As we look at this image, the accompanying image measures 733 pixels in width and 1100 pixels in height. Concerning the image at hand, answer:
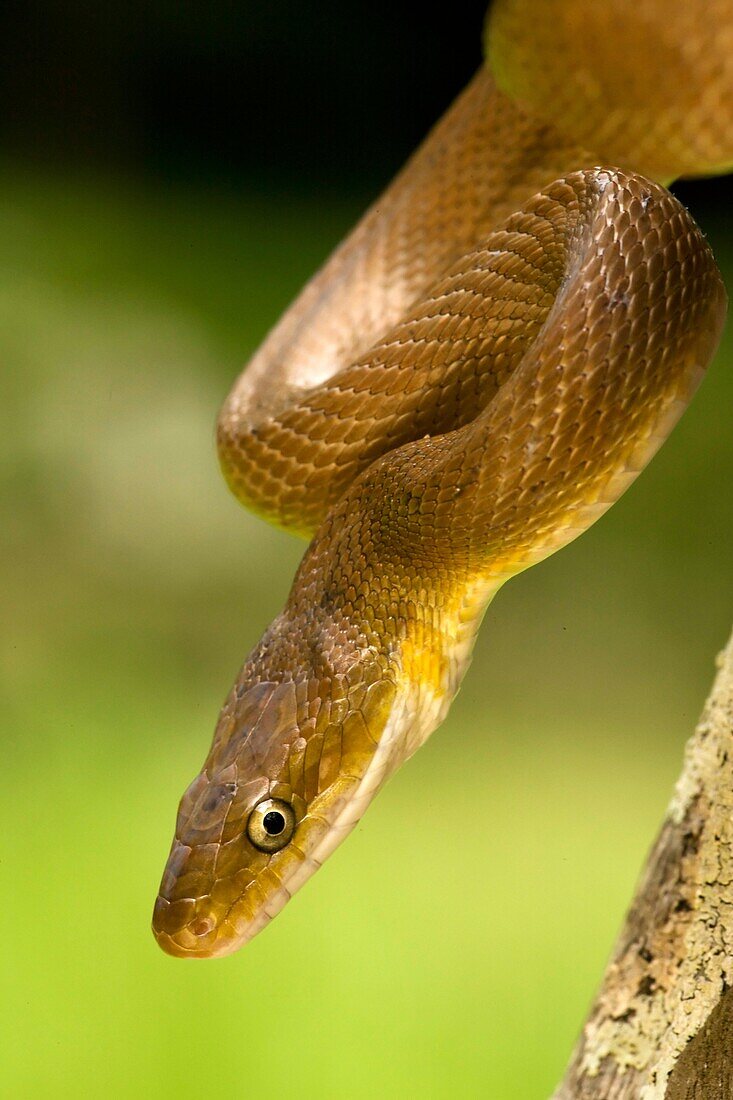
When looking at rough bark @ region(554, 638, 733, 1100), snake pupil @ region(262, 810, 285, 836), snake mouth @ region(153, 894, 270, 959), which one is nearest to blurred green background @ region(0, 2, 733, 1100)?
rough bark @ region(554, 638, 733, 1100)

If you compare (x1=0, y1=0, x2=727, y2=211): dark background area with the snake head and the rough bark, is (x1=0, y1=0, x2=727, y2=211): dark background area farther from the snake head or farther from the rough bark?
the rough bark

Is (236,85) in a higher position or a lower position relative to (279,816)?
higher

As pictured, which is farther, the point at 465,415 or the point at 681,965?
the point at 465,415

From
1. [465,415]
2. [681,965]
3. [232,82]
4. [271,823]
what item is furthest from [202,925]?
[232,82]

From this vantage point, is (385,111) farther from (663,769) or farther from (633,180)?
(633,180)

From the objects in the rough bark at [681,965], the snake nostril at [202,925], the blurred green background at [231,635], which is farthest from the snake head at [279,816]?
the blurred green background at [231,635]

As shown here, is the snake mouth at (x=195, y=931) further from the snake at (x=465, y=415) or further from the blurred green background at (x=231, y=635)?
the blurred green background at (x=231, y=635)

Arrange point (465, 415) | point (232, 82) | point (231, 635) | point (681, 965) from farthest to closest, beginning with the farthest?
point (232, 82)
point (231, 635)
point (465, 415)
point (681, 965)

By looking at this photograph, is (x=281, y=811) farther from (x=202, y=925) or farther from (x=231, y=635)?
(x=231, y=635)
